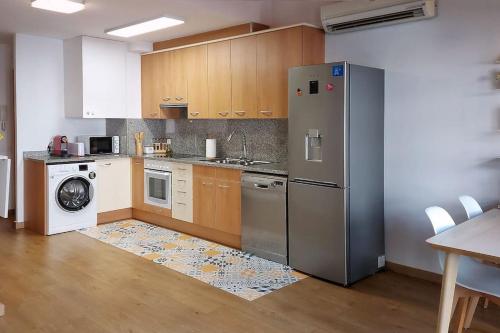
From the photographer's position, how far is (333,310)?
3.35 metres

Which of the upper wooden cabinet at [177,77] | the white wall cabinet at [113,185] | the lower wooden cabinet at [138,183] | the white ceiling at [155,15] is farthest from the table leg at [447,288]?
the white wall cabinet at [113,185]

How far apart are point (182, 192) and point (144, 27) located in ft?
6.42

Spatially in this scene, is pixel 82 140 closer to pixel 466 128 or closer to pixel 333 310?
pixel 333 310

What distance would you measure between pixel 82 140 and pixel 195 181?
2118mm

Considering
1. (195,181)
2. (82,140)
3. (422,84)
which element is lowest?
(195,181)

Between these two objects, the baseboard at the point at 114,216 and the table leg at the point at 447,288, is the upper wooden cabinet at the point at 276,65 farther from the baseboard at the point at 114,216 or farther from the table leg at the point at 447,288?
the baseboard at the point at 114,216

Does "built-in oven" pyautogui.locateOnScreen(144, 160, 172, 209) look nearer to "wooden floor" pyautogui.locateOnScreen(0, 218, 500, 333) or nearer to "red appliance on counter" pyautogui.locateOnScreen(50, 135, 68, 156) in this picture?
"red appliance on counter" pyautogui.locateOnScreen(50, 135, 68, 156)

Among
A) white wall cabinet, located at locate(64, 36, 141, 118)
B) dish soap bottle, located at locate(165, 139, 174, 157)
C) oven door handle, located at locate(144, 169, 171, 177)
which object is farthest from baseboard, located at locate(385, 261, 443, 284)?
white wall cabinet, located at locate(64, 36, 141, 118)

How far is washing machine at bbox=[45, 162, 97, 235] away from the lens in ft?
17.7

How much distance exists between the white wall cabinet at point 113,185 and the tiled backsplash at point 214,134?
40 cm

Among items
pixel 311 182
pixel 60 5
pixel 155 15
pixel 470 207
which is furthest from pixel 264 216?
pixel 60 5

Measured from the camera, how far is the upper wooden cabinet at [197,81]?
5.43m

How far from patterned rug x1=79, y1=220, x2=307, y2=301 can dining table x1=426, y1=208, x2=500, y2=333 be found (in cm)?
154

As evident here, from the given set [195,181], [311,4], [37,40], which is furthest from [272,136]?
[37,40]
